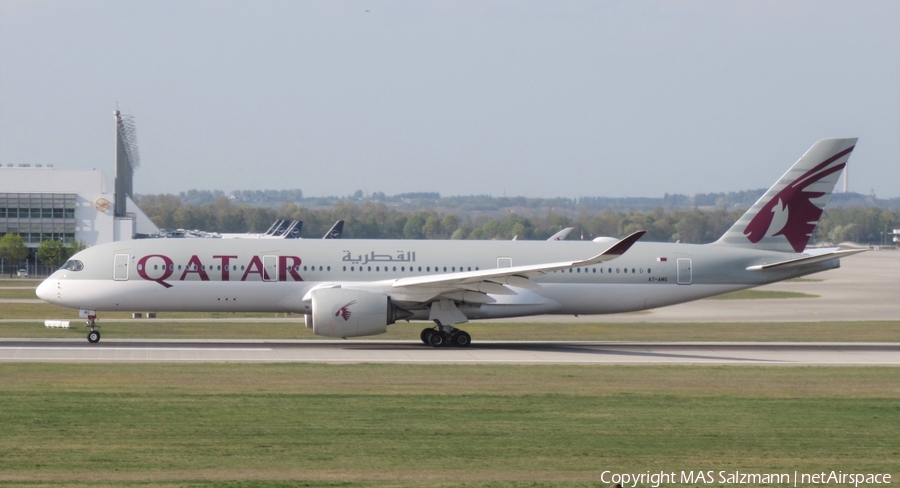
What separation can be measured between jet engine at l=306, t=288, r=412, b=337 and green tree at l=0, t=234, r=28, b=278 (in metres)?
69.6

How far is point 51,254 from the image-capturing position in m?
91.5

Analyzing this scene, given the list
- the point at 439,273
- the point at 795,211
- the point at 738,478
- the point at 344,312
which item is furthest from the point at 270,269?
the point at 738,478

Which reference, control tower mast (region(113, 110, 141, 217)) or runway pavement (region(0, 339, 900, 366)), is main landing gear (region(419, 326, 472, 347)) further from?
control tower mast (region(113, 110, 141, 217))

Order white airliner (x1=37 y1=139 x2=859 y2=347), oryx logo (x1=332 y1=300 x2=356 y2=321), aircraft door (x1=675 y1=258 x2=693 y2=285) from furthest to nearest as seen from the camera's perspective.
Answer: aircraft door (x1=675 y1=258 x2=693 y2=285)
white airliner (x1=37 y1=139 x2=859 y2=347)
oryx logo (x1=332 y1=300 x2=356 y2=321)

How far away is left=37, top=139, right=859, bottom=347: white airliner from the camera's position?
A: 32.8m

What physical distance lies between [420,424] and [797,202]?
2101 cm

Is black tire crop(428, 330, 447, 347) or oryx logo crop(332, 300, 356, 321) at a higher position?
oryx logo crop(332, 300, 356, 321)

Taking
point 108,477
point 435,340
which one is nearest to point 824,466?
point 108,477

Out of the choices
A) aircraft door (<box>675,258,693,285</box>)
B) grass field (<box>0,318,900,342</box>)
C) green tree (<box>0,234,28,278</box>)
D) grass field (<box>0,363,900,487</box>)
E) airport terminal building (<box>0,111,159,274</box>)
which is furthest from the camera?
airport terminal building (<box>0,111,159,274</box>)

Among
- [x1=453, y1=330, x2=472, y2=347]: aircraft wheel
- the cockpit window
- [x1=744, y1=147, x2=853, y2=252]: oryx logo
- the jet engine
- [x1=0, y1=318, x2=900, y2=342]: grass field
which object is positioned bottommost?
[x1=0, y1=318, x2=900, y2=342]: grass field

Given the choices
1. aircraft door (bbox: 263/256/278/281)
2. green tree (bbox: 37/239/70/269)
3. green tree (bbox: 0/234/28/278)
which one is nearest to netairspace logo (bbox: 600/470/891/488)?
aircraft door (bbox: 263/256/278/281)

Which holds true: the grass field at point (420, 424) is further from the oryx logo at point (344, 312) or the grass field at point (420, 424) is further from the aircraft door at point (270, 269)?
the aircraft door at point (270, 269)

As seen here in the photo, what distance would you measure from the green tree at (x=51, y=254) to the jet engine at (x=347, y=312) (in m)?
65.7

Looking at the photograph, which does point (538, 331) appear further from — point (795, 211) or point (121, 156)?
point (121, 156)
